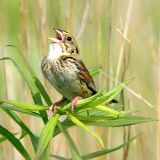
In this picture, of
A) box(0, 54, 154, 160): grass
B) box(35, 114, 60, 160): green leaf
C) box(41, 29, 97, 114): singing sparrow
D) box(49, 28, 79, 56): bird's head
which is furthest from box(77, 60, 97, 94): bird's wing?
box(35, 114, 60, 160): green leaf

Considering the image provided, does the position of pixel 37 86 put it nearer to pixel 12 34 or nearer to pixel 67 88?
pixel 67 88

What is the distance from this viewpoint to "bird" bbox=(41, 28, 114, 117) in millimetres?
2791

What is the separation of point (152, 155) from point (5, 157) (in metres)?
0.96

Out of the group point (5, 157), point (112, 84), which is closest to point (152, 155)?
point (112, 84)

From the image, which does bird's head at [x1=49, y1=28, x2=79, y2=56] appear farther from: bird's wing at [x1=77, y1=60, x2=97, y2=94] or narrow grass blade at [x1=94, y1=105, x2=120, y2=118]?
narrow grass blade at [x1=94, y1=105, x2=120, y2=118]

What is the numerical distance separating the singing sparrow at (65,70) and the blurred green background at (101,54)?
19 centimetres

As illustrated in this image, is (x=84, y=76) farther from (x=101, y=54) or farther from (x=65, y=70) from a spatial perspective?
(x=101, y=54)

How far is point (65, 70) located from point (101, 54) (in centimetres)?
53

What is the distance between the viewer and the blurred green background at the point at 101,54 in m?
3.16

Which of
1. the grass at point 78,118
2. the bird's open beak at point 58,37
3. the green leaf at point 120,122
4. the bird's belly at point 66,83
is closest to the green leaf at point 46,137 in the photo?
the grass at point 78,118

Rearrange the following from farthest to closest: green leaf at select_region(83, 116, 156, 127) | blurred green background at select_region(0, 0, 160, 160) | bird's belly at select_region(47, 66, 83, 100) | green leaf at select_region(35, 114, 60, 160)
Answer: blurred green background at select_region(0, 0, 160, 160) → bird's belly at select_region(47, 66, 83, 100) → green leaf at select_region(83, 116, 156, 127) → green leaf at select_region(35, 114, 60, 160)

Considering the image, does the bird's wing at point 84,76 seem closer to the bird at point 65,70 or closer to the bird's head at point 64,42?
the bird at point 65,70

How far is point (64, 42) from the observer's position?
2916 mm

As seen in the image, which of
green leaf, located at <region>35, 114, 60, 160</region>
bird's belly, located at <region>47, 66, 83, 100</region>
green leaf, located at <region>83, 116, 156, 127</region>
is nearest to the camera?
green leaf, located at <region>35, 114, 60, 160</region>
